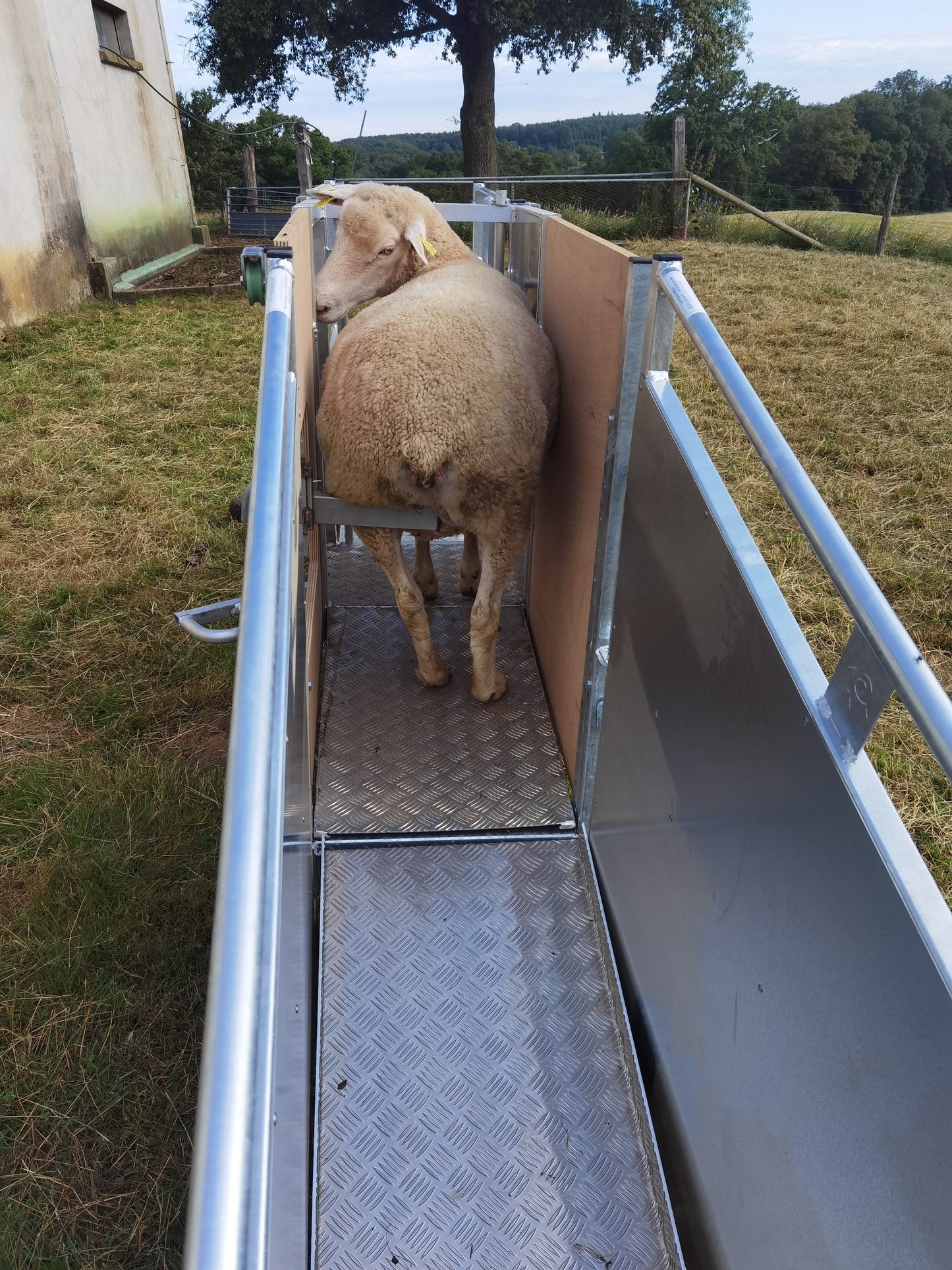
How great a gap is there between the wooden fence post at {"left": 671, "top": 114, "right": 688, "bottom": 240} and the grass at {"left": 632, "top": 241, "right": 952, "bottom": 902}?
4.12 metres

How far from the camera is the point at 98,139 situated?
34.0 feet

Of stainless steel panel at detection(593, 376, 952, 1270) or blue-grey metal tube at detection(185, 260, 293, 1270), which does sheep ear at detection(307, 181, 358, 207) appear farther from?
blue-grey metal tube at detection(185, 260, 293, 1270)

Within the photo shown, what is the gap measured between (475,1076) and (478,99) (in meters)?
19.7

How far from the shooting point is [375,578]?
3.89m

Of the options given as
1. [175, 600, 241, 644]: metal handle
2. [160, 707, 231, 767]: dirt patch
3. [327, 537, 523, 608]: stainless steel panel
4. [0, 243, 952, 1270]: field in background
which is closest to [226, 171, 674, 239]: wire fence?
[0, 243, 952, 1270]: field in background

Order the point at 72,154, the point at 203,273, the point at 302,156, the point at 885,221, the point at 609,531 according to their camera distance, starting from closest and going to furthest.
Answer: the point at 609,531 → the point at 72,154 → the point at 203,273 → the point at 302,156 → the point at 885,221

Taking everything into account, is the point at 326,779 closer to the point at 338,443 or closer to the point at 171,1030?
the point at 171,1030

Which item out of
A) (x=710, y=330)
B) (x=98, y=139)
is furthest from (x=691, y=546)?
(x=98, y=139)

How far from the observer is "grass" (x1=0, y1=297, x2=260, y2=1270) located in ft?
5.82

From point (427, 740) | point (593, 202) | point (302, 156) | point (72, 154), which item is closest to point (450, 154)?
point (593, 202)

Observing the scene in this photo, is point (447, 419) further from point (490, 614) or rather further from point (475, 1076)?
point (475, 1076)

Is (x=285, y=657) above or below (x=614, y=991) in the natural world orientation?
above

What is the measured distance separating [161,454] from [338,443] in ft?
11.4

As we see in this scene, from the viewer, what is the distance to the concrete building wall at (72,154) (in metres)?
8.19
